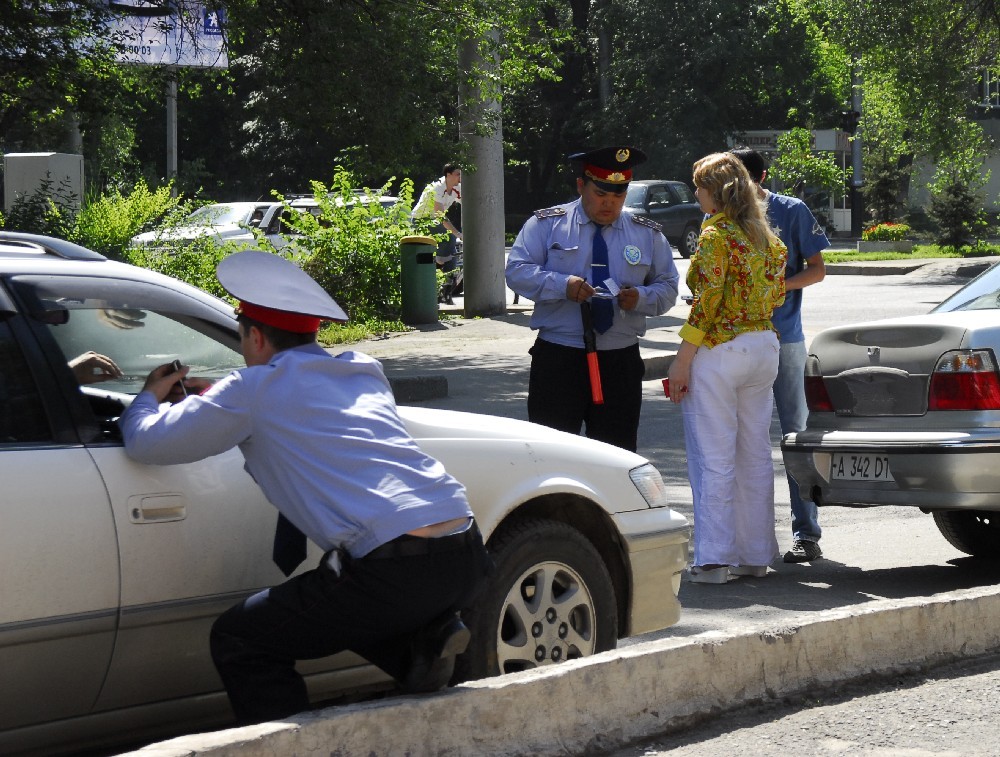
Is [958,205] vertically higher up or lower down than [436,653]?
higher up

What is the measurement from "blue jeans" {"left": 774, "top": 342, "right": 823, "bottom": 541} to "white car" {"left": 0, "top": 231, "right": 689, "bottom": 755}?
8.67 feet

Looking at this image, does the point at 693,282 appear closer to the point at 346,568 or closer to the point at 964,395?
the point at 964,395

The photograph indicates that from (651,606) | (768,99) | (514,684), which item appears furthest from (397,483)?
(768,99)

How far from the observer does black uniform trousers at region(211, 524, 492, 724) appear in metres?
3.63

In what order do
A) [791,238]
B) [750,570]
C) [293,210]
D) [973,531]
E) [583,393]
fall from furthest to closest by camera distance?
1. [293,210]
2. [973,531]
3. [791,238]
4. [750,570]
5. [583,393]

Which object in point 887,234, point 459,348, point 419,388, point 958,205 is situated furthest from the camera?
point 887,234

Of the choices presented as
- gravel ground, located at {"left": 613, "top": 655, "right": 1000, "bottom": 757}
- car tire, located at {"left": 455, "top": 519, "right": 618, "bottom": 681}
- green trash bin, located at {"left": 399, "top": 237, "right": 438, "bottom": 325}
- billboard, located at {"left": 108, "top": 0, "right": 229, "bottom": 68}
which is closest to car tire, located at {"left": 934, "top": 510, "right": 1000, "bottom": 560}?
gravel ground, located at {"left": 613, "top": 655, "right": 1000, "bottom": 757}

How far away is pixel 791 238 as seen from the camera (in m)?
7.19

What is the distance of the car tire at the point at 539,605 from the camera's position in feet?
14.1

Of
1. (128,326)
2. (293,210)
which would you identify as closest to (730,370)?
(128,326)

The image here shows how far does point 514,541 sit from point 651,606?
2.33 ft

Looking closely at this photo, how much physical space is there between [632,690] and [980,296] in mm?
3421

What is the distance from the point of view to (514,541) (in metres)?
4.39

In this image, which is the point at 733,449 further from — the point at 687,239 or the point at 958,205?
the point at 687,239
